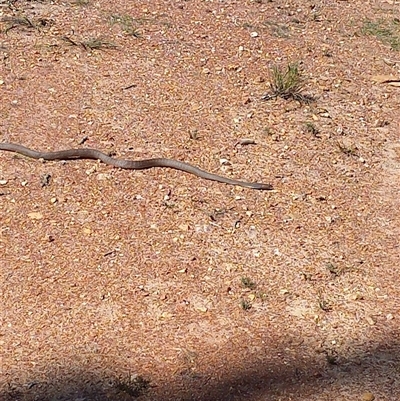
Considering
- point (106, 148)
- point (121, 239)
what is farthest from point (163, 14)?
point (121, 239)

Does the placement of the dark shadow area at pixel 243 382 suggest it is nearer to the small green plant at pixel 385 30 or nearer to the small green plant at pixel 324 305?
the small green plant at pixel 324 305

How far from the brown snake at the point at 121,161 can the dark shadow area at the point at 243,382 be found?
177 centimetres

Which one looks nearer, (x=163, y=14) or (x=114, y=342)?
(x=114, y=342)

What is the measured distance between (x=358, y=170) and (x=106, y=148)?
1.96 meters

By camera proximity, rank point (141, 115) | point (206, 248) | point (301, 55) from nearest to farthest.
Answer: point (206, 248)
point (141, 115)
point (301, 55)

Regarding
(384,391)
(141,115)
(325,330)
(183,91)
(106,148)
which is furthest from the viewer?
(183,91)

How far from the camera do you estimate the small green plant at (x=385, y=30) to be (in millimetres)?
7918

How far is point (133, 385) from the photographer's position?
378 centimetres

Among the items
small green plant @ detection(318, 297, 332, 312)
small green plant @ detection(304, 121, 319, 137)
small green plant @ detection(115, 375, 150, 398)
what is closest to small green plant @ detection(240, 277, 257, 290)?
small green plant @ detection(318, 297, 332, 312)

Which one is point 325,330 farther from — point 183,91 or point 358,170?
point 183,91

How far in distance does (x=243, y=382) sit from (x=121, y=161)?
2259mm

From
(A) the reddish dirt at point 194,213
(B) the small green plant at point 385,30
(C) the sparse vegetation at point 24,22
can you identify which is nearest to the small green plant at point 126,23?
(A) the reddish dirt at point 194,213

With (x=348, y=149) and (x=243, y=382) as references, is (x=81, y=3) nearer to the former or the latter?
(x=348, y=149)

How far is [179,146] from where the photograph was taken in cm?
590
